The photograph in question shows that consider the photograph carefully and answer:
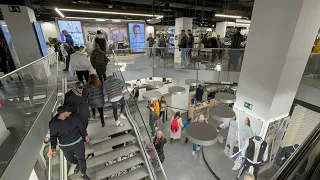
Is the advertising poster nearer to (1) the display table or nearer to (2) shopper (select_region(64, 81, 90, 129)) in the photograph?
(1) the display table

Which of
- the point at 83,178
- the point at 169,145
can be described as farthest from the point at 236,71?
the point at 83,178

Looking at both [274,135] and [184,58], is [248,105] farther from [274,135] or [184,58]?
[184,58]

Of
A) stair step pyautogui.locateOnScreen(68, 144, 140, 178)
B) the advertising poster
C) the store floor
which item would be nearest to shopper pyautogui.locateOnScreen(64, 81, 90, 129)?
stair step pyautogui.locateOnScreen(68, 144, 140, 178)

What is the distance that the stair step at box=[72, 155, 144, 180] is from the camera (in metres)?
4.43

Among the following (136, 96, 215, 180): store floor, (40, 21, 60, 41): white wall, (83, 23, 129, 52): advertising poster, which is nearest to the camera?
(136, 96, 215, 180): store floor

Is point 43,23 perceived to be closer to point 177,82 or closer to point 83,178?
point 177,82

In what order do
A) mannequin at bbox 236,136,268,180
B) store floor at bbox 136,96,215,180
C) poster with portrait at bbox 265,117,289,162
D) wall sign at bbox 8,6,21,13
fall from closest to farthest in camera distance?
1. mannequin at bbox 236,136,268,180
2. poster with portrait at bbox 265,117,289,162
3. store floor at bbox 136,96,215,180
4. wall sign at bbox 8,6,21,13

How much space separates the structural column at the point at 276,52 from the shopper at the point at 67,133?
5833mm

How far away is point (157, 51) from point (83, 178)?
26.4ft

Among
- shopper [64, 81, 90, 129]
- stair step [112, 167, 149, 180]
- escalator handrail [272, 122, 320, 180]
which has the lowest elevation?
stair step [112, 167, 149, 180]

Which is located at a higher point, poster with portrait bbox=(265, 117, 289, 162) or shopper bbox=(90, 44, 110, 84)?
shopper bbox=(90, 44, 110, 84)

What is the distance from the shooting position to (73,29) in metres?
14.3

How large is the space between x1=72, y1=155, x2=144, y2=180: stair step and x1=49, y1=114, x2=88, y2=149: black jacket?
1.60 metres

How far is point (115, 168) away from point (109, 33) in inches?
548
